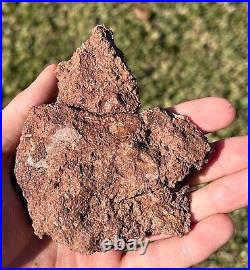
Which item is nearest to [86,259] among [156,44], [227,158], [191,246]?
[191,246]

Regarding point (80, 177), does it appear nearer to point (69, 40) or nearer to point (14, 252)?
point (14, 252)

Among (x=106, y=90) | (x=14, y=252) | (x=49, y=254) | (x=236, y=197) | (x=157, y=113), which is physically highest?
(x=106, y=90)

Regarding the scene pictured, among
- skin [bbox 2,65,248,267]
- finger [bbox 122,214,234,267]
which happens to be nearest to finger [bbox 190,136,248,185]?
skin [bbox 2,65,248,267]

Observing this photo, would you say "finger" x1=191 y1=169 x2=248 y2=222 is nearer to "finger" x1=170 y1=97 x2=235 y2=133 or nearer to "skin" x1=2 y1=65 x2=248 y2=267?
"skin" x1=2 y1=65 x2=248 y2=267

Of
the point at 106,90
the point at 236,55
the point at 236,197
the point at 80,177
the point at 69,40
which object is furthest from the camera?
the point at 69,40

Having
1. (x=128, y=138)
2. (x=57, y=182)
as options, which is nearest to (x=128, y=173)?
(x=128, y=138)

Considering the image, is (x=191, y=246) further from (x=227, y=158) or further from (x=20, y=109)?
(x=20, y=109)
